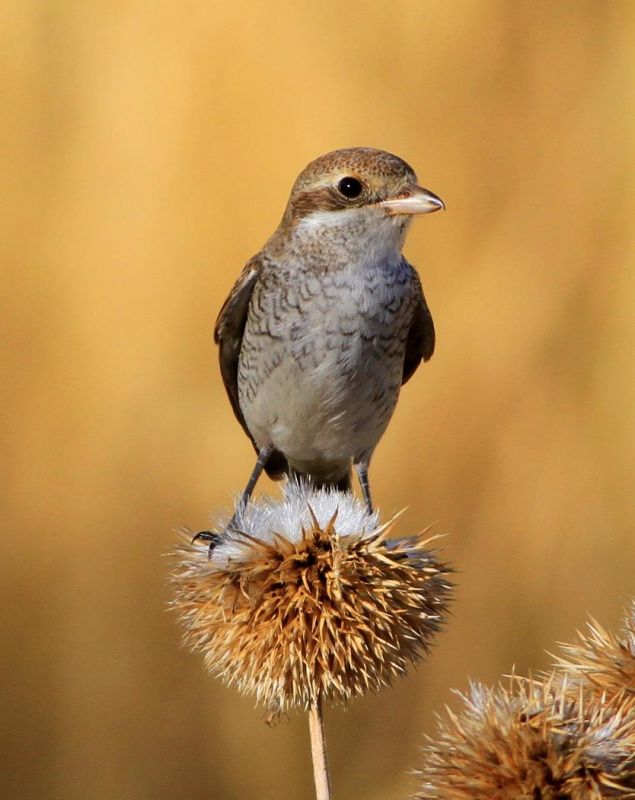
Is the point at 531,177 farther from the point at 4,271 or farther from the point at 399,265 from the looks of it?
the point at 4,271

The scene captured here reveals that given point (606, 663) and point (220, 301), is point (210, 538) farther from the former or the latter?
point (220, 301)

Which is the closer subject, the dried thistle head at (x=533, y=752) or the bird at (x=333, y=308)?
the dried thistle head at (x=533, y=752)

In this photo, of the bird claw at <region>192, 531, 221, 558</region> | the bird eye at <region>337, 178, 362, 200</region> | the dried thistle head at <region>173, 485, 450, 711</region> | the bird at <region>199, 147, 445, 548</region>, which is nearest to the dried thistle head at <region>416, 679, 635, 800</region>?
the dried thistle head at <region>173, 485, 450, 711</region>

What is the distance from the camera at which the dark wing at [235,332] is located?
103 inches

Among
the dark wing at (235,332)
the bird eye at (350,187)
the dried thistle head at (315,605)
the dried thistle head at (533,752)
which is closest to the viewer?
the dried thistle head at (533,752)

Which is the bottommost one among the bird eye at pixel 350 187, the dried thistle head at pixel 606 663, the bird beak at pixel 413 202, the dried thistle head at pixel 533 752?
the dried thistle head at pixel 533 752

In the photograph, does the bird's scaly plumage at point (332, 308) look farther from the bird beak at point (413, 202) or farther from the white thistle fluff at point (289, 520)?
the white thistle fluff at point (289, 520)

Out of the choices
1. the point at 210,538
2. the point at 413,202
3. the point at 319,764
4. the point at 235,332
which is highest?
the point at 413,202

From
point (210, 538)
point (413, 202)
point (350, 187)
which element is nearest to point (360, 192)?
point (350, 187)

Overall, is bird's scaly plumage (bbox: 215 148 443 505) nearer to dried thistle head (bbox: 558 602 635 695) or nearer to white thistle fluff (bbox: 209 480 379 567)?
white thistle fluff (bbox: 209 480 379 567)

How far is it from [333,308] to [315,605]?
1.03 metres

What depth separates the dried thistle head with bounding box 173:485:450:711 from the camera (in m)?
1.46

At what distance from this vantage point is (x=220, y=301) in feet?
11.3

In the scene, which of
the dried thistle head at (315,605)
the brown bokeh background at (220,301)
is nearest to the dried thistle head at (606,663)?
the dried thistle head at (315,605)
